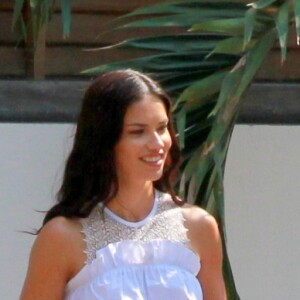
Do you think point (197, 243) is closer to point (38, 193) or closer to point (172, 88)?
point (172, 88)

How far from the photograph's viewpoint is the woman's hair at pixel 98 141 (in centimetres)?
270

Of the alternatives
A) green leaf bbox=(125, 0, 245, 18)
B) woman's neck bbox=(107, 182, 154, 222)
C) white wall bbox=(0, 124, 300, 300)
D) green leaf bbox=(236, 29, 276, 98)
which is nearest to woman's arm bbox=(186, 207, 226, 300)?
woman's neck bbox=(107, 182, 154, 222)

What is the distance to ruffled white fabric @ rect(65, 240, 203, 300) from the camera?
2607 mm

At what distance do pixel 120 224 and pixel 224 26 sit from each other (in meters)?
1.12

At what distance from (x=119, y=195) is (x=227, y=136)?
3.08 feet

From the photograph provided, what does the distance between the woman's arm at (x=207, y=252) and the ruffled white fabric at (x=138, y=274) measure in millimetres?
69

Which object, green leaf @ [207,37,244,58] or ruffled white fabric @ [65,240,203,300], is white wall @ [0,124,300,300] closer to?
green leaf @ [207,37,244,58]

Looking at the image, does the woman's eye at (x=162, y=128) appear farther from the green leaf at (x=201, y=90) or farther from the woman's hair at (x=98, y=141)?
the green leaf at (x=201, y=90)

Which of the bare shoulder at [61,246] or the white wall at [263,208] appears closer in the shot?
the bare shoulder at [61,246]

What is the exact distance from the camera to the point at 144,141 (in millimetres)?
2699

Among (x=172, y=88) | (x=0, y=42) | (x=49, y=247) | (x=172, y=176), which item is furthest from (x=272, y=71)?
(x=49, y=247)

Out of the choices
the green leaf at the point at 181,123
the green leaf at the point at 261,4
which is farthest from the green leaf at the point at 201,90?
the green leaf at the point at 261,4

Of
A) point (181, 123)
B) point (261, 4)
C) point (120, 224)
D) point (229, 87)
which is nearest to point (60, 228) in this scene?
point (120, 224)

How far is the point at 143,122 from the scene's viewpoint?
269cm
